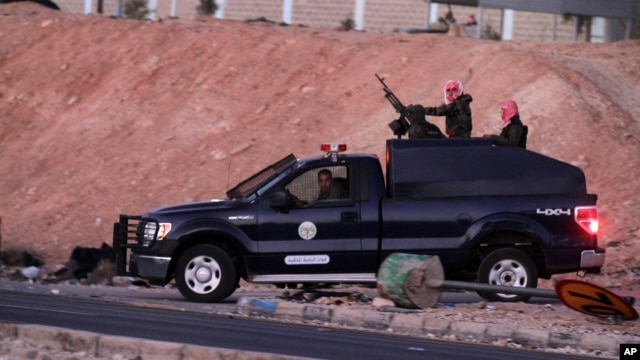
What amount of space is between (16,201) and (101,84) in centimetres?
527

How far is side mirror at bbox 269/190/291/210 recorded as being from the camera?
15500 mm

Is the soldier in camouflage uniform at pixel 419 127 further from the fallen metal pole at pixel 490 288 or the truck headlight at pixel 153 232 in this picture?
the truck headlight at pixel 153 232

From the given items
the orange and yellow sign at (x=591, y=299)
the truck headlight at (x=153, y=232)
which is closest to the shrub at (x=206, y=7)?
the truck headlight at (x=153, y=232)

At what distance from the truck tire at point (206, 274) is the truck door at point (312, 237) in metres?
0.42

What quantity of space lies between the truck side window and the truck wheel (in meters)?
1.88

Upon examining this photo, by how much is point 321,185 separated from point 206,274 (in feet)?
5.71

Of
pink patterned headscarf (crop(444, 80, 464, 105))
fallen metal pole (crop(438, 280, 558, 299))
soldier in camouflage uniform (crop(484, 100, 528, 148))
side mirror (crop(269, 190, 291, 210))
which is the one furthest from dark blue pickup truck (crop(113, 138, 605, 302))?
pink patterned headscarf (crop(444, 80, 464, 105))

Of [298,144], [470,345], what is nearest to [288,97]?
[298,144]

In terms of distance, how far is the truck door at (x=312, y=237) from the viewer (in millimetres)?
15586

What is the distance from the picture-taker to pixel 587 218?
15.6m

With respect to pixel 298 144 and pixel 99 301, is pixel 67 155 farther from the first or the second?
pixel 99 301

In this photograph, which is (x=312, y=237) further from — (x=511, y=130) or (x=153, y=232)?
(x=511, y=130)

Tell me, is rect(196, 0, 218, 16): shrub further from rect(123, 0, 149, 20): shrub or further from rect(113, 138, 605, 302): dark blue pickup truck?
rect(113, 138, 605, 302): dark blue pickup truck

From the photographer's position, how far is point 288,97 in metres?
31.2
